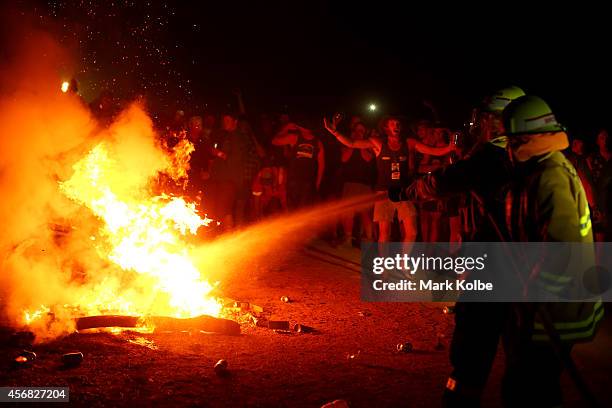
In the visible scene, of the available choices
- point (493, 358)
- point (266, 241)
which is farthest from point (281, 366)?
point (266, 241)

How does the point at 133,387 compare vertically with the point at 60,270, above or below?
below

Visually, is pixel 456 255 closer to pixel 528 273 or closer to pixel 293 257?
pixel 293 257

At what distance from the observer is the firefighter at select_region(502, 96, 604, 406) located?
2.79 m

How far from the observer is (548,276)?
283 cm

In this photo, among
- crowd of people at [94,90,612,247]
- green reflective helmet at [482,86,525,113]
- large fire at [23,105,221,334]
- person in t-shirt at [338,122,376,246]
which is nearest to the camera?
green reflective helmet at [482,86,525,113]

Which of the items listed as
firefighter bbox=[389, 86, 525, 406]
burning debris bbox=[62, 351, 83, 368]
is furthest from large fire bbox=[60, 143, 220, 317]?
firefighter bbox=[389, 86, 525, 406]

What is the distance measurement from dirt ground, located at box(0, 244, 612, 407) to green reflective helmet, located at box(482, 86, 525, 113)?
2523 mm

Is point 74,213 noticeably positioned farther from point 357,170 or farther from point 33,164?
point 357,170

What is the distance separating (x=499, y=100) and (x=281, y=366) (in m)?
3.17

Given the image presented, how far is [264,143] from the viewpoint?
34.6 ft

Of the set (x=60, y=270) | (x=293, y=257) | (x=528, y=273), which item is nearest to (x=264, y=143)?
(x=293, y=257)

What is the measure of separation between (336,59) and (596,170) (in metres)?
Result: 11.5

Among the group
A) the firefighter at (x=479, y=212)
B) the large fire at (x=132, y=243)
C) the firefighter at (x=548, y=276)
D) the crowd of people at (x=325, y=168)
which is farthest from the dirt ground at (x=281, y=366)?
the crowd of people at (x=325, y=168)

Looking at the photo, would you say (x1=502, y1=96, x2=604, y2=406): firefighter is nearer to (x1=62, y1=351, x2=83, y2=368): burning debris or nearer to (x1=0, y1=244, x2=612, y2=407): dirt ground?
(x1=0, y1=244, x2=612, y2=407): dirt ground
